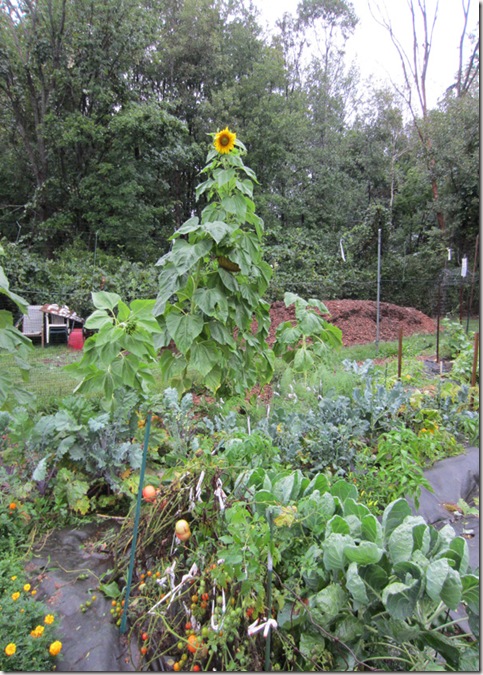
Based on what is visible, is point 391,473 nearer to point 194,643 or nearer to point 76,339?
point 194,643

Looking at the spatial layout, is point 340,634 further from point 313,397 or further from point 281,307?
point 281,307

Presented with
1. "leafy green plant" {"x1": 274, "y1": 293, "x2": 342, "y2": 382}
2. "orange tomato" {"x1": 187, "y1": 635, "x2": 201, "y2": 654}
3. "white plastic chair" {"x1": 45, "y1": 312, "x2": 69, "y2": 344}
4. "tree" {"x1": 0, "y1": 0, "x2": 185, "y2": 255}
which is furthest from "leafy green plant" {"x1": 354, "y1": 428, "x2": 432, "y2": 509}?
"tree" {"x1": 0, "y1": 0, "x2": 185, "y2": 255}

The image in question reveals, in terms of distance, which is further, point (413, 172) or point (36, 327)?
point (413, 172)

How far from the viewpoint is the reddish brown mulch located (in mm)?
7247

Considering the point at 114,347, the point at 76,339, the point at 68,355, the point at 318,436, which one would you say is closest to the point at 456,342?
the point at 318,436

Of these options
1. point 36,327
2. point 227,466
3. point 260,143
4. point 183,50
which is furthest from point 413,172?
point 227,466

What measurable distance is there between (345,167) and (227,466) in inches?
588

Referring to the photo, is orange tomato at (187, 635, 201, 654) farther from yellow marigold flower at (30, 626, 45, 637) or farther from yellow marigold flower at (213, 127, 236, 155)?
yellow marigold flower at (213, 127, 236, 155)

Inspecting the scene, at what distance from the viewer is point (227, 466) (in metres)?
1.37

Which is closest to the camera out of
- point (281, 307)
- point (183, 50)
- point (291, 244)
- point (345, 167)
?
point (281, 307)

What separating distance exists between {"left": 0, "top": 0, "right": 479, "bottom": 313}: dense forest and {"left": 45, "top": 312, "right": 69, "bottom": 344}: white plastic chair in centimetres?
53

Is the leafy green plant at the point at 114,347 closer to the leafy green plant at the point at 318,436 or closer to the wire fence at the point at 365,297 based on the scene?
the leafy green plant at the point at 318,436

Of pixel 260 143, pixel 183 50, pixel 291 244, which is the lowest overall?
pixel 291 244

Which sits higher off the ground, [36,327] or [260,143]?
[260,143]
